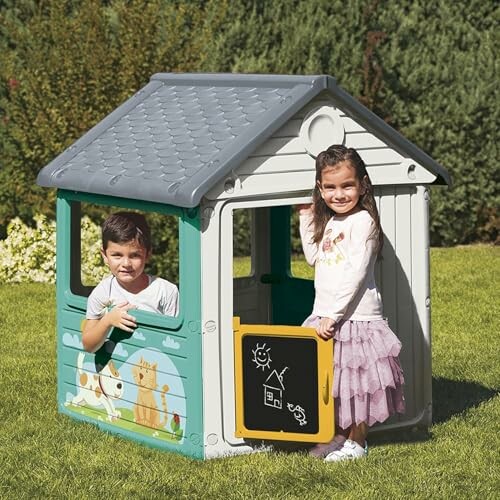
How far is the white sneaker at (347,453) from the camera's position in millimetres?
7262

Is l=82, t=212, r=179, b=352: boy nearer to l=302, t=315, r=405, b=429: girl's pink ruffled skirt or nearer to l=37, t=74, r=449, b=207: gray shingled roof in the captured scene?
l=37, t=74, r=449, b=207: gray shingled roof

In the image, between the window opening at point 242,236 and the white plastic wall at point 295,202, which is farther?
the window opening at point 242,236

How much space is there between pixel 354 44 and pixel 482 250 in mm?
2188

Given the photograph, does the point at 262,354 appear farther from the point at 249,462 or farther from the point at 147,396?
the point at 147,396

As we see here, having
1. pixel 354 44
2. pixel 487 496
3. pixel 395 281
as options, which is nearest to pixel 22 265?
pixel 354 44

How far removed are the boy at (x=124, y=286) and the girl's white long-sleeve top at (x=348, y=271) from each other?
775 millimetres

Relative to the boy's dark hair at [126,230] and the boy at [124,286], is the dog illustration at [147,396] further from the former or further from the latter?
the boy's dark hair at [126,230]

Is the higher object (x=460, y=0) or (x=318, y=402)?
(x=460, y=0)

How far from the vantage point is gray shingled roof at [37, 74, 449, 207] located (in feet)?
23.6

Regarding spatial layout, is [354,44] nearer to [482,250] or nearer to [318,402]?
[482,250]

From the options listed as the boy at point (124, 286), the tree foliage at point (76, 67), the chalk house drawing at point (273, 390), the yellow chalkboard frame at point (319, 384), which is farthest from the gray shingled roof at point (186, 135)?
the tree foliage at point (76, 67)

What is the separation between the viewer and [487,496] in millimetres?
6703

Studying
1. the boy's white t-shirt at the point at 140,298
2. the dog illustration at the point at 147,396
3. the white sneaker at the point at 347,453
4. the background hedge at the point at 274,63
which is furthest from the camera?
the background hedge at the point at 274,63

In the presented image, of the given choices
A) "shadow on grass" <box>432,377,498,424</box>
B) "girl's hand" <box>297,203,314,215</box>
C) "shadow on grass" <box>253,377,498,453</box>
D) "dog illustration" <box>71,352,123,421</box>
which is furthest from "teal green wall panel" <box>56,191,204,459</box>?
"shadow on grass" <box>432,377,498,424</box>
